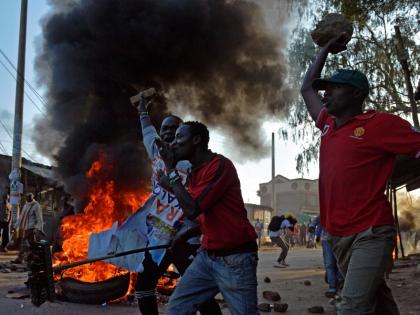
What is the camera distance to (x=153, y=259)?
3971 mm

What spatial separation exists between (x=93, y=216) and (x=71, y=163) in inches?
53.4

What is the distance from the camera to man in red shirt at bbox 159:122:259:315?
2729 millimetres

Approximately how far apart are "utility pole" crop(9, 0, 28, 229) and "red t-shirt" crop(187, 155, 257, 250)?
34.2 ft

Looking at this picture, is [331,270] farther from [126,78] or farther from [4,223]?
[4,223]

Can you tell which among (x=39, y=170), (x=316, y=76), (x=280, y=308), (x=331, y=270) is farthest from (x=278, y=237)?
(x=316, y=76)

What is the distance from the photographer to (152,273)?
155 inches

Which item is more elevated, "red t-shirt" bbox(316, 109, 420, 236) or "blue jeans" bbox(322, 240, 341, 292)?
"red t-shirt" bbox(316, 109, 420, 236)

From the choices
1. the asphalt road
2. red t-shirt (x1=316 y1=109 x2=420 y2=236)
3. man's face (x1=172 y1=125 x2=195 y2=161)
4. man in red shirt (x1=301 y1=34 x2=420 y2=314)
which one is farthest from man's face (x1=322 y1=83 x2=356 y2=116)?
the asphalt road

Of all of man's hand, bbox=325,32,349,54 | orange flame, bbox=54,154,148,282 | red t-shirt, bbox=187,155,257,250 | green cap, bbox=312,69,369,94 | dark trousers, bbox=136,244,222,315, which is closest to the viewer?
green cap, bbox=312,69,369,94

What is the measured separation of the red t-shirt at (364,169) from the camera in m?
2.45

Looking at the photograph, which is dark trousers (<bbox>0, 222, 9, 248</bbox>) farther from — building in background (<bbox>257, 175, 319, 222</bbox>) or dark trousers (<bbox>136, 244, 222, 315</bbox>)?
building in background (<bbox>257, 175, 319, 222</bbox>)

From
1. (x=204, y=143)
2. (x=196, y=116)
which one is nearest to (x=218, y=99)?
(x=196, y=116)

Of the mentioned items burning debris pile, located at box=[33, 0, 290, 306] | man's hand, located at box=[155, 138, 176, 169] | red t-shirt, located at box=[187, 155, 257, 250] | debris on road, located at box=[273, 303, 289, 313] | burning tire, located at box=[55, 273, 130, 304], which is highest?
burning debris pile, located at box=[33, 0, 290, 306]

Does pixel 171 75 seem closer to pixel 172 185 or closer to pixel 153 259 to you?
pixel 153 259
